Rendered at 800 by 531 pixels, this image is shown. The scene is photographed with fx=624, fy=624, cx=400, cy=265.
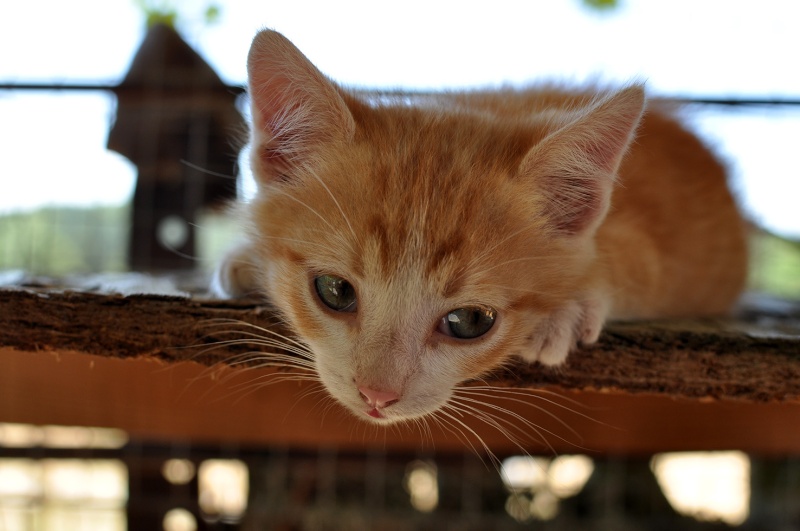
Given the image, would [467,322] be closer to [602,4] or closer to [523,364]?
[523,364]

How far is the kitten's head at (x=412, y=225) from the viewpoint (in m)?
1.12

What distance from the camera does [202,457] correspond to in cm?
273

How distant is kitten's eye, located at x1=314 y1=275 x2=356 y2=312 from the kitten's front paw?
1.15 ft

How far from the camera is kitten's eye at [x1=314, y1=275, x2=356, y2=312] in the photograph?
1180 millimetres

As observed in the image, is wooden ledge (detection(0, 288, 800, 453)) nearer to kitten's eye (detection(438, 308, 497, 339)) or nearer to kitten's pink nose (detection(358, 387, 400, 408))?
kitten's eye (detection(438, 308, 497, 339))

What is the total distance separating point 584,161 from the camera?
1.20 m

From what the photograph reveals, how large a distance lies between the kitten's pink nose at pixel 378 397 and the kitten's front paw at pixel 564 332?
284mm

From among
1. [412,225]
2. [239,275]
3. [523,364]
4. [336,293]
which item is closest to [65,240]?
[239,275]

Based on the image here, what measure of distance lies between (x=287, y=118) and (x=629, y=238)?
0.91 m

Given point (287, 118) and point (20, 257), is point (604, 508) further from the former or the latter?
point (20, 257)

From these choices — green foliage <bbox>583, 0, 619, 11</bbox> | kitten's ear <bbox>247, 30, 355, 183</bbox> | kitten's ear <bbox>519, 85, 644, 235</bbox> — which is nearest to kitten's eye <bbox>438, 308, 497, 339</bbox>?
kitten's ear <bbox>519, 85, 644, 235</bbox>

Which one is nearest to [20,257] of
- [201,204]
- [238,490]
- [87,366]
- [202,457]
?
[201,204]

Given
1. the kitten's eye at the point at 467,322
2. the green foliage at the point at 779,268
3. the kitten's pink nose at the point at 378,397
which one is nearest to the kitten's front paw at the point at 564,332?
the kitten's eye at the point at 467,322

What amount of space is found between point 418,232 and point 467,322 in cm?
19
